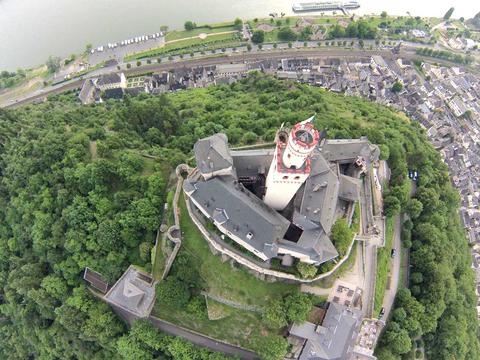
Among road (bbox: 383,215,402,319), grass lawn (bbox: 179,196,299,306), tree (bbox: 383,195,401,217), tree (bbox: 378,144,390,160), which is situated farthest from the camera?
tree (bbox: 378,144,390,160)

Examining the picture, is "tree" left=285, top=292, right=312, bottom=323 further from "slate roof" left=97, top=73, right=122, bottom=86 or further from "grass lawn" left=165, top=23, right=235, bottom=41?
"grass lawn" left=165, top=23, right=235, bottom=41

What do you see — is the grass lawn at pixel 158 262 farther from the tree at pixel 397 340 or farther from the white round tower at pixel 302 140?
the tree at pixel 397 340


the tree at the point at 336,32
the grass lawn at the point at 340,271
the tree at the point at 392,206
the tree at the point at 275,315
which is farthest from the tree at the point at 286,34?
the tree at the point at 275,315

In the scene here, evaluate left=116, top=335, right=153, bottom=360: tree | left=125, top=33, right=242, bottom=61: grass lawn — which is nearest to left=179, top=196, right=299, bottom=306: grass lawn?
left=116, top=335, right=153, bottom=360: tree

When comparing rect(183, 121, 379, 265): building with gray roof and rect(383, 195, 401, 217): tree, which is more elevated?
rect(183, 121, 379, 265): building with gray roof

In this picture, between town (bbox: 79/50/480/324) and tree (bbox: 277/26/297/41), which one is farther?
tree (bbox: 277/26/297/41)

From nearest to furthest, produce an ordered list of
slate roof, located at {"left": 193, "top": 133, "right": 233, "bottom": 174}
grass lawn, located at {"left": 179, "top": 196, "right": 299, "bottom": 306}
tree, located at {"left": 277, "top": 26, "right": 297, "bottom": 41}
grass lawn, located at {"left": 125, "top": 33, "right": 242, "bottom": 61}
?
slate roof, located at {"left": 193, "top": 133, "right": 233, "bottom": 174} < grass lawn, located at {"left": 179, "top": 196, "right": 299, "bottom": 306} < grass lawn, located at {"left": 125, "top": 33, "right": 242, "bottom": 61} < tree, located at {"left": 277, "top": 26, "right": 297, "bottom": 41}

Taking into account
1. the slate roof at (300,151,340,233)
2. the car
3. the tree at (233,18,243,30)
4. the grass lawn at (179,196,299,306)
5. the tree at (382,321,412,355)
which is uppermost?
the tree at (233,18,243,30)

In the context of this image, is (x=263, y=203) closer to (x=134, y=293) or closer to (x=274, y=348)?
(x=274, y=348)
